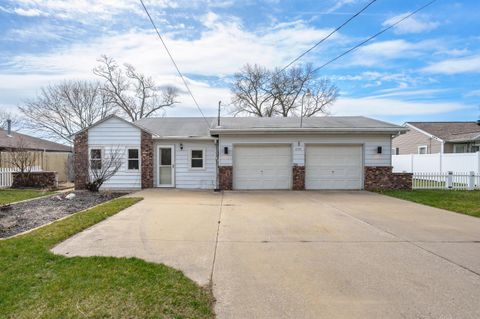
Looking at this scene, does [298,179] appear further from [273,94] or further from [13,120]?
[13,120]

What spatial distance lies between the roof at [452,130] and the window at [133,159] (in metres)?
21.3

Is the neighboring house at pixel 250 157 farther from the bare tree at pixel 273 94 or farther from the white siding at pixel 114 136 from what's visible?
the bare tree at pixel 273 94

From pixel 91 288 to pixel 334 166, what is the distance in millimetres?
12252

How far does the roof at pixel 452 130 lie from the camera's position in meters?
21.7

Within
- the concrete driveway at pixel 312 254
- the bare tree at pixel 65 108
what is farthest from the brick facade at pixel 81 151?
the bare tree at pixel 65 108

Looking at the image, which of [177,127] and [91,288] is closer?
[91,288]

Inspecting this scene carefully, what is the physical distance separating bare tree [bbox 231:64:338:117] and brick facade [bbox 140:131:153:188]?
60.9 ft

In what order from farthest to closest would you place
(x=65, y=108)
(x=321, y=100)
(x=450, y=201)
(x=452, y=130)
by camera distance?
1. (x=321, y=100)
2. (x=65, y=108)
3. (x=452, y=130)
4. (x=450, y=201)

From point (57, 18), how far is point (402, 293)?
10.9 meters

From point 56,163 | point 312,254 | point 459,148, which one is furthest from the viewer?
point 459,148

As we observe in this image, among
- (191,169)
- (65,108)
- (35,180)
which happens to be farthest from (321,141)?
(65,108)

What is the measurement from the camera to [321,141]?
550 inches

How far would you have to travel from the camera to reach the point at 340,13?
28.3 ft

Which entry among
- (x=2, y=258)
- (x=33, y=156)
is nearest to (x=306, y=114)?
(x=33, y=156)
